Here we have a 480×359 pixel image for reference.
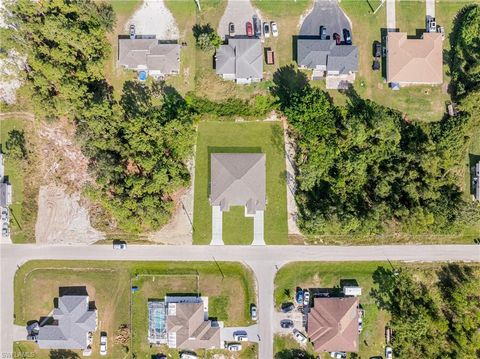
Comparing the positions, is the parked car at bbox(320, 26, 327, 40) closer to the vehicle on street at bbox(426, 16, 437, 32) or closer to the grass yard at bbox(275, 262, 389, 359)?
the vehicle on street at bbox(426, 16, 437, 32)

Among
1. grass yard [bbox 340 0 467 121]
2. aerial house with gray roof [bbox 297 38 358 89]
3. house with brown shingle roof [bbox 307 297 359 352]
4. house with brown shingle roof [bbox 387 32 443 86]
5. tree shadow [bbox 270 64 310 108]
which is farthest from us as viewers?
grass yard [bbox 340 0 467 121]

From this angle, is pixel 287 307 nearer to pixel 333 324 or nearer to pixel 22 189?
pixel 333 324

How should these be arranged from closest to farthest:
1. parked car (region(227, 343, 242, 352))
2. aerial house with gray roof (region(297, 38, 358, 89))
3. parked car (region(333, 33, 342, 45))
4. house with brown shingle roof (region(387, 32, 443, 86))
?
1. aerial house with gray roof (region(297, 38, 358, 89))
2. parked car (region(227, 343, 242, 352))
3. house with brown shingle roof (region(387, 32, 443, 86))
4. parked car (region(333, 33, 342, 45))

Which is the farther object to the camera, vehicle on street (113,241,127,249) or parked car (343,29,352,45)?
parked car (343,29,352,45)

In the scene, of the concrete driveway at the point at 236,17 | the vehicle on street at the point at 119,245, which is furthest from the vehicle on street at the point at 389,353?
the concrete driveway at the point at 236,17

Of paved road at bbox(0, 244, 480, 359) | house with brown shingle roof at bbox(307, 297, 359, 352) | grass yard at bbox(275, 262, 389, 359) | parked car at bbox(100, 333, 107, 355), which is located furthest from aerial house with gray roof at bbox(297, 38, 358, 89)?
parked car at bbox(100, 333, 107, 355)

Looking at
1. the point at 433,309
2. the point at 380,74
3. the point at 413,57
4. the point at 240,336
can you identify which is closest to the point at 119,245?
the point at 240,336

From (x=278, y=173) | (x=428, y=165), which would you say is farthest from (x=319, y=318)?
(x=428, y=165)
